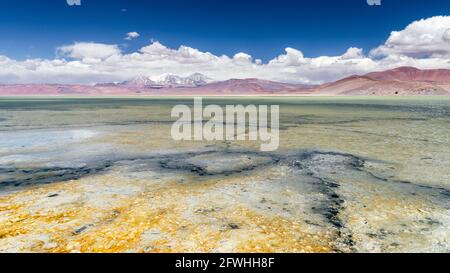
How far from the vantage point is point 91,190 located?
7.43 meters

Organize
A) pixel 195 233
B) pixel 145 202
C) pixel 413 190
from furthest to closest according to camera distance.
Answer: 1. pixel 413 190
2. pixel 145 202
3. pixel 195 233

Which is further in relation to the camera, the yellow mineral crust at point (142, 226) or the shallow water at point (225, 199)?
the shallow water at point (225, 199)

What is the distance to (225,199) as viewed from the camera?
684 cm

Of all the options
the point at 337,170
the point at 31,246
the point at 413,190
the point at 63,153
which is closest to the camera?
the point at 31,246

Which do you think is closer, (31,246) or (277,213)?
(31,246)

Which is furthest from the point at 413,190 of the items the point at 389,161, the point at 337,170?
the point at 389,161

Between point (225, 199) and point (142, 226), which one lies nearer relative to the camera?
point (142, 226)

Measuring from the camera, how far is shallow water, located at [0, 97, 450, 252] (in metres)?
4.98

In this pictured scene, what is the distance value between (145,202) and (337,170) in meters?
5.21

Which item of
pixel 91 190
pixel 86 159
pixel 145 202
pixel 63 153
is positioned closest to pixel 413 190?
pixel 145 202

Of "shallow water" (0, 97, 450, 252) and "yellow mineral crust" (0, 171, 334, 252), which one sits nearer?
"yellow mineral crust" (0, 171, 334, 252)

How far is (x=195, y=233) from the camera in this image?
5.23m

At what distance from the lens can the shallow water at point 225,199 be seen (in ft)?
16.3
